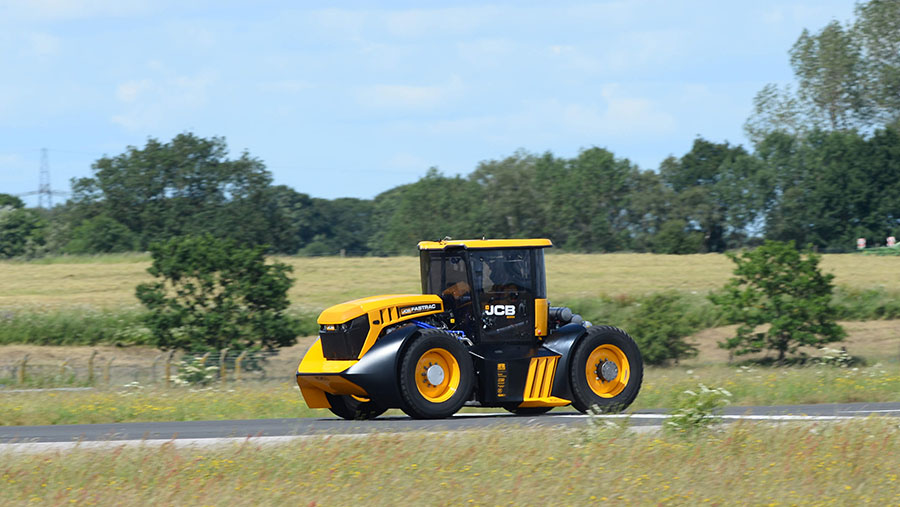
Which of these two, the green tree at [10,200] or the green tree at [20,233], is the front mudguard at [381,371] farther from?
the green tree at [10,200]

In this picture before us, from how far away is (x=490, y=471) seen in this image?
30.7ft

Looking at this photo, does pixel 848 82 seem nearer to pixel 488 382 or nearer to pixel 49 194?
pixel 49 194

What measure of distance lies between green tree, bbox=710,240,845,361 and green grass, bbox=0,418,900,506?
81.7ft

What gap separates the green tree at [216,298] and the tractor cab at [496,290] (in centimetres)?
1999

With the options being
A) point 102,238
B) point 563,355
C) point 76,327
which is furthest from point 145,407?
point 102,238

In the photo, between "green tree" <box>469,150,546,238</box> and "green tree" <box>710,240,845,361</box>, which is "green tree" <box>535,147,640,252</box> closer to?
"green tree" <box>469,150,546,238</box>

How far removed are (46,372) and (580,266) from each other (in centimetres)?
3605

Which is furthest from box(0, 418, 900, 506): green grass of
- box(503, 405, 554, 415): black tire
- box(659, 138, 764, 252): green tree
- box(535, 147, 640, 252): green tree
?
box(535, 147, 640, 252): green tree

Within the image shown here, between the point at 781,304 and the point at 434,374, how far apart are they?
24.8 m

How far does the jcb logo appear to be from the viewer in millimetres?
14305

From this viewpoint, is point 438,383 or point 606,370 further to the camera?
point 606,370

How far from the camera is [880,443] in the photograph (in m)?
10.7

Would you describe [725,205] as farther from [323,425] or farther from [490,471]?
[490,471]

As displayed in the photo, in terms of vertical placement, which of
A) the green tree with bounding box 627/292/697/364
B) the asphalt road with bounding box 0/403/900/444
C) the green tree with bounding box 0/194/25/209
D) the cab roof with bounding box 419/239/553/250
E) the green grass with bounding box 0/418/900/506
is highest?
the green tree with bounding box 0/194/25/209
